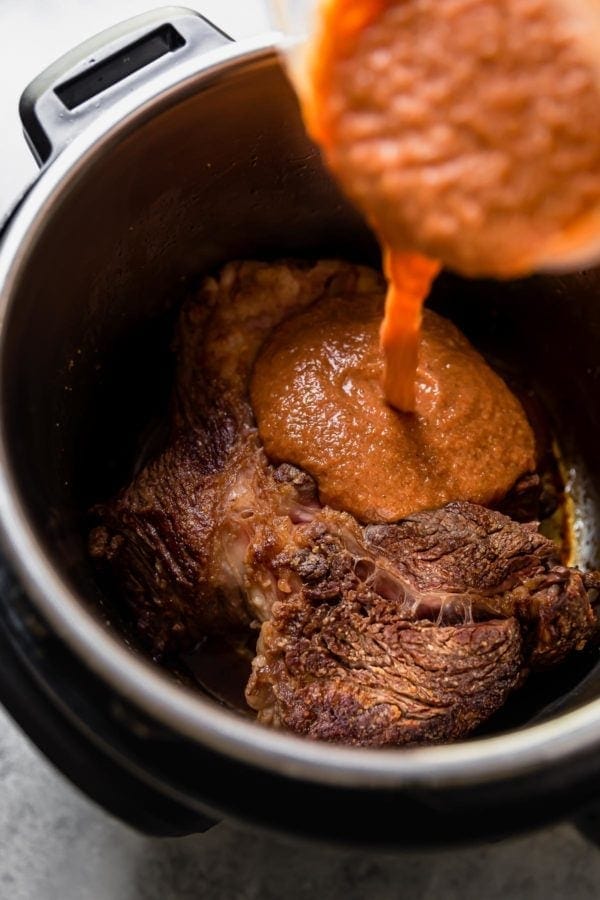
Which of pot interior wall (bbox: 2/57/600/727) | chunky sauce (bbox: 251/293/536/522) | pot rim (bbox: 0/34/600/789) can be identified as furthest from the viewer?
chunky sauce (bbox: 251/293/536/522)

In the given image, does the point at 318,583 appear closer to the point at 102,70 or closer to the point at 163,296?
the point at 163,296

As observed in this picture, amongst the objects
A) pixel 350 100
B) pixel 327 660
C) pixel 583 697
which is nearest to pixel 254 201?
pixel 350 100

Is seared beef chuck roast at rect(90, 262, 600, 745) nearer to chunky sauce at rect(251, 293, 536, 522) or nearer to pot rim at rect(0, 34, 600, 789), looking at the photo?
chunky sauce at rect(251, 293, 536, 522)

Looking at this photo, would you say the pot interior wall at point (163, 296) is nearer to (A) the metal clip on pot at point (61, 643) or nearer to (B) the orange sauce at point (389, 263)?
(A) the metal clip on pot at point (61, 643)

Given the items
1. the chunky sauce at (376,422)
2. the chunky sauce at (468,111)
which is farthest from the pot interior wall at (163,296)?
the chunky sauce at (468,111)

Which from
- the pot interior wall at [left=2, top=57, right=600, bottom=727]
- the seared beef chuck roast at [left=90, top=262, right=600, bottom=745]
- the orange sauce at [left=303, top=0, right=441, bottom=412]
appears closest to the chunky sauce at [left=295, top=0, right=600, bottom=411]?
the orange sauce at [left=303, top=0, right=441, bottom=412]

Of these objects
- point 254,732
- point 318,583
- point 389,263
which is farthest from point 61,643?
point 389,263

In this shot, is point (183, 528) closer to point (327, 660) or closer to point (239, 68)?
point (327, 660)
